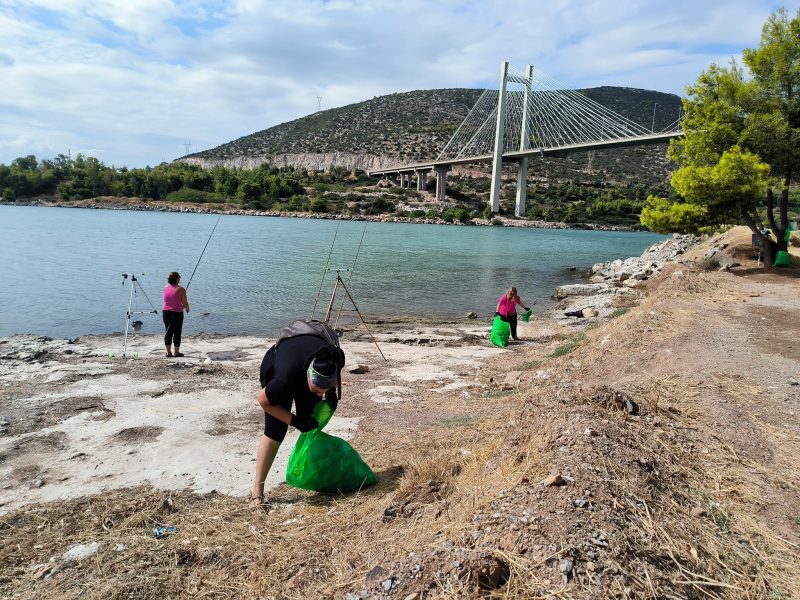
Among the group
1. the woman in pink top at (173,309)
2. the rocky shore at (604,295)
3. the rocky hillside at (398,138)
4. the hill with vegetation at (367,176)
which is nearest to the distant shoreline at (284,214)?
the hill with vegetation at (367,176)

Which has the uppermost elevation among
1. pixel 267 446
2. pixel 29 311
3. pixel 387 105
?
pixel 387 105

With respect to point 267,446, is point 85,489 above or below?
below

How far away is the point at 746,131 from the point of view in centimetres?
1433

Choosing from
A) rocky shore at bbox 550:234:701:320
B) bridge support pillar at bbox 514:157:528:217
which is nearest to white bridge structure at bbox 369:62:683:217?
bridge support pillar at bbox 514:157:528:217

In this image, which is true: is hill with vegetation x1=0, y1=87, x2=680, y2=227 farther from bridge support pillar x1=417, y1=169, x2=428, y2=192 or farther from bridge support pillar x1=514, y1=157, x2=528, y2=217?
bridge support pillar x1=514, y1=157, x2=528, y2=217

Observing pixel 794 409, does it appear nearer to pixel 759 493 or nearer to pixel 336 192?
pixel 759 493

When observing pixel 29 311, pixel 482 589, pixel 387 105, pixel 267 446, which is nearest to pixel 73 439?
pixel 267 446

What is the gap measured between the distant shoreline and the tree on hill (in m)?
59.3

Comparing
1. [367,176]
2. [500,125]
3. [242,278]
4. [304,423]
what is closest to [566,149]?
[500,125]

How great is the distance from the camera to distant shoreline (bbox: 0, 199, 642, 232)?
8175 cm

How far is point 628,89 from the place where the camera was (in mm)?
143375

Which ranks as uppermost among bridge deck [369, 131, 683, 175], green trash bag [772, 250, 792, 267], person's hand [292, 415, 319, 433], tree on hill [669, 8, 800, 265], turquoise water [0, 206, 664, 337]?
bridge deck [369, 131, 683, 175]

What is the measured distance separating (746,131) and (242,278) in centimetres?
1832

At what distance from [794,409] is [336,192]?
95.0 m
